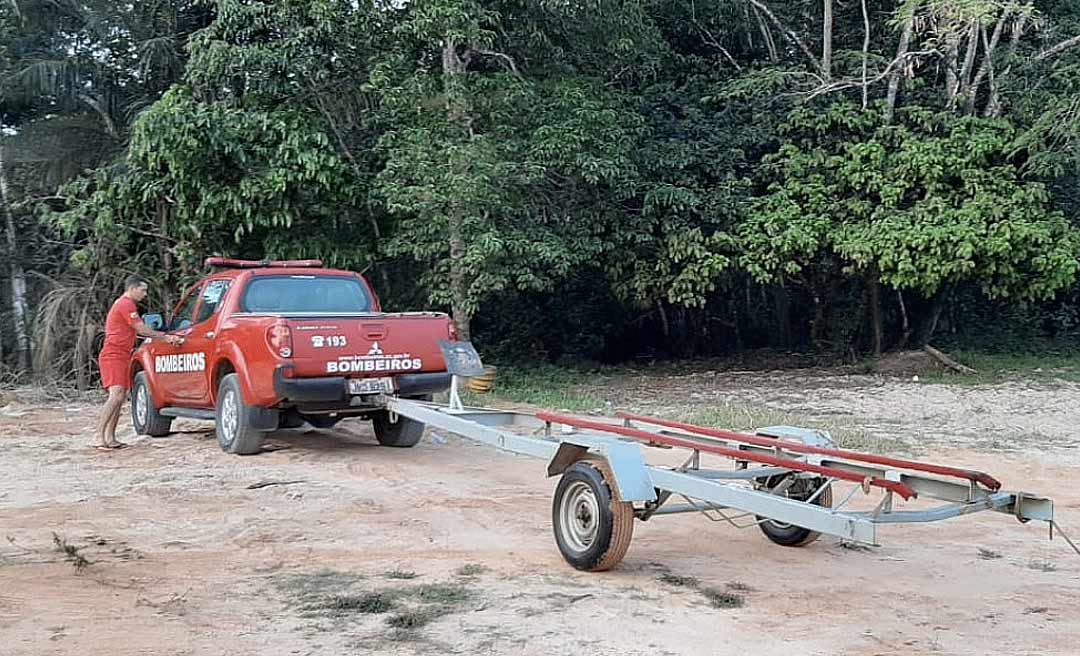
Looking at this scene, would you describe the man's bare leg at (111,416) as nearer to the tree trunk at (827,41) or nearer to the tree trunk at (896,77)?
the tree trunk at (827,41)

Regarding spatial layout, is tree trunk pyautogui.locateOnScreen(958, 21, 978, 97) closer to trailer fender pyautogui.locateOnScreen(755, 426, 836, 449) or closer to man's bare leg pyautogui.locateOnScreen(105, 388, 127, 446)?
trailer fender pyautogui.locateOnScreen(755, 426, 836, 449)

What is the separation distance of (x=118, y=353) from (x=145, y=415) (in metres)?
1.26

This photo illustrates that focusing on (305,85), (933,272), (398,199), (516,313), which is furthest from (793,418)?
(516,313)

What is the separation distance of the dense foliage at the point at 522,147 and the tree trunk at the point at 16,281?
0.16 ft

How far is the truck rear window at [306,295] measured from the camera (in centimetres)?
1015

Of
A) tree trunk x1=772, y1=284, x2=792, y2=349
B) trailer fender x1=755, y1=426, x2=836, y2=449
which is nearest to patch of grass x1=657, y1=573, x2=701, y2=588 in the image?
trailer fender x1=755, y1=426, x2=836, y2=449

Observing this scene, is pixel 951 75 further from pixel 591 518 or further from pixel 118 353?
pixel 591 518

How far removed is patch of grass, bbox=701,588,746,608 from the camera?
5266 millimetres

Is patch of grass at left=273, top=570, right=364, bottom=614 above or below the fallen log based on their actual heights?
below

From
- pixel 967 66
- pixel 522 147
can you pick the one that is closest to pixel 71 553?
pixel 522 147

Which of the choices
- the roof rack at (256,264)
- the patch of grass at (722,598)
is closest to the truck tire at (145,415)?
the roof rack at (256,264)

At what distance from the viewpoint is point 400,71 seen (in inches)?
614

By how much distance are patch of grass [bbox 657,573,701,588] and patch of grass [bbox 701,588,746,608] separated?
0.37 ft

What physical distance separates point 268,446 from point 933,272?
10.8 m
